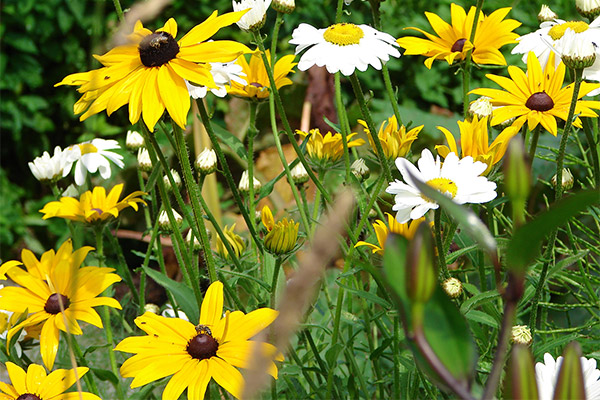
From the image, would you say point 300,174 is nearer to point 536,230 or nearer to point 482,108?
point 482,108

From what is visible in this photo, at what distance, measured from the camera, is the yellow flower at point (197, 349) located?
57 cm

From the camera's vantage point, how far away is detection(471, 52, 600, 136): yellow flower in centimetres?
71

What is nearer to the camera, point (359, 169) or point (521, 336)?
point (521, 336)

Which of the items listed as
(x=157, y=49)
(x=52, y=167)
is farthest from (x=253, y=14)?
(x=52, y=167)

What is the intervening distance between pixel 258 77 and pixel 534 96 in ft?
1.06

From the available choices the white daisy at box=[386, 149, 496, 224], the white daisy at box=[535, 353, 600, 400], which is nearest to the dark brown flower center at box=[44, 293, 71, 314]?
the white daisy at box=[386, 149, 496, 224]

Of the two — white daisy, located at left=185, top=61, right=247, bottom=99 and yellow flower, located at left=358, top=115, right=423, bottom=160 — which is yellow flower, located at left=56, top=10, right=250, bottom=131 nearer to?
white daisy, located at left=185, top=61, right=247, bottom=99

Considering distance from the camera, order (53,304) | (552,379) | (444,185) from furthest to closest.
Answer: (53,304) < (444,185) < (552,379)

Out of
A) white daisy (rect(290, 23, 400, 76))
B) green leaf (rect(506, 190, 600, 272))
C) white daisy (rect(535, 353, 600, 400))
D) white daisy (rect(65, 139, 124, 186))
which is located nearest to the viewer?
green leaf (rect(506, 190, 600, 272))

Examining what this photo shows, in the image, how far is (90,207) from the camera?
2.76 ft

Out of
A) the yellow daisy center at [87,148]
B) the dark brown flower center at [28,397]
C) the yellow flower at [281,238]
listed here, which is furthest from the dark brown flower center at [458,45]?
the dark brown flower center at [28,397]

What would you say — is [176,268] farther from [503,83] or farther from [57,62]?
[503,83]

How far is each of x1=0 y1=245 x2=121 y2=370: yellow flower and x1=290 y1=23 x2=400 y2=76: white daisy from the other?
0.29m

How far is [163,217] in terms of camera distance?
0.87 meters
